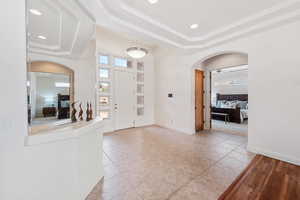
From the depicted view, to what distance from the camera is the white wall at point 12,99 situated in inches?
42.6

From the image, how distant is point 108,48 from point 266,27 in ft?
15.2

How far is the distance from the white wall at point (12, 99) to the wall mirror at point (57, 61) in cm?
9

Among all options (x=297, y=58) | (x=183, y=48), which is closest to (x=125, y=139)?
(x=183, y=48)

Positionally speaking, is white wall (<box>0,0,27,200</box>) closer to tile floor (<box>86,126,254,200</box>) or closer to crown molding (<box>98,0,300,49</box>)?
tile floor (<box>86,126,254,200</box>)

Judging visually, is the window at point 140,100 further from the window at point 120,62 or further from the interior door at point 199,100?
the interior door at point 199,100

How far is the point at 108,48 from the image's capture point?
4738mm

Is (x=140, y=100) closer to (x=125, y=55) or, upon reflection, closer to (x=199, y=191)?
(x=125, y=55)

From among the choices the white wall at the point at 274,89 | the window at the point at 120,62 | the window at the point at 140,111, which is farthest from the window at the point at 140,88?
the white wall at the point at 274,89

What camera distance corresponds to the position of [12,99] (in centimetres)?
114

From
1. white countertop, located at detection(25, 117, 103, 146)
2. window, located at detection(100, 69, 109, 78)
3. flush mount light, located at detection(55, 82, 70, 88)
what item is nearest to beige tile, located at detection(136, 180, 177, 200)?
white countertop, located at detection(25, 117, 103, 146)

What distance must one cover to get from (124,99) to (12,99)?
13.4 feet

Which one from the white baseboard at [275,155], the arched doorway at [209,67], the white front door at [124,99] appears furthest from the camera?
the white front door at [124,99]

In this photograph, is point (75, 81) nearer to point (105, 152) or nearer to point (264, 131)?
point (105, 152)

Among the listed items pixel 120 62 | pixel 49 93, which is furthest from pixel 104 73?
pixel 49 93
